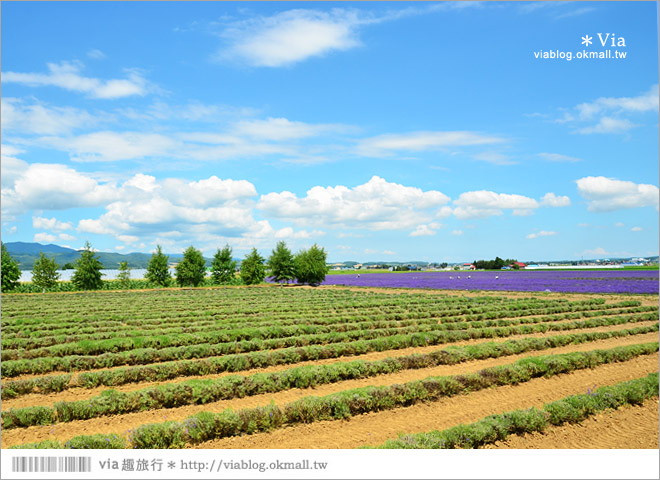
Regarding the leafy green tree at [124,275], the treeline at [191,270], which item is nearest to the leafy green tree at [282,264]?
the treeline at [191,270]

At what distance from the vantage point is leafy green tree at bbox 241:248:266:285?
235ft

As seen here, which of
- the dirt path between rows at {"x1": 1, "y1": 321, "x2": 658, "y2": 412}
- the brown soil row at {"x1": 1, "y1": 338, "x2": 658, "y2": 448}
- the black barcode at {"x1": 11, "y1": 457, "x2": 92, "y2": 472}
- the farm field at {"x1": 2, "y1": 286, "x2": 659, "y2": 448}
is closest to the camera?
the black barcode at {"x1": 11, "y1": 457, "x2": 92, "y2": 472}

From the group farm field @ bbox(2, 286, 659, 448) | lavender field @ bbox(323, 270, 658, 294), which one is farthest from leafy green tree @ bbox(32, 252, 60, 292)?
lavender field @ bbox(323, 270, 658, 294)

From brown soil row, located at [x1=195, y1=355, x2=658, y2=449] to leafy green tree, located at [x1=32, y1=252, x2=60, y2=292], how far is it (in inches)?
2603

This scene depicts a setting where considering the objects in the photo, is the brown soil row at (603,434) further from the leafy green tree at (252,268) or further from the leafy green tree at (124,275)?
the leafy green tree at (124,275)

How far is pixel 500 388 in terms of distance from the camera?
1207 cm

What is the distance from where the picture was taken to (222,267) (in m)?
73.4

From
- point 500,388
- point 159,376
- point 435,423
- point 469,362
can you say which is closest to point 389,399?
point 435,423

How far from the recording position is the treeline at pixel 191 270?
61.3 metres

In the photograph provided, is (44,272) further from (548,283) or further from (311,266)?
(548,283)

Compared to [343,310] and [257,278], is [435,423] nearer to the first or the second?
[343,310]

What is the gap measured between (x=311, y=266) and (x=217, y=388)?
62505 mm

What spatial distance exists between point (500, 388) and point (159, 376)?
10529 mm

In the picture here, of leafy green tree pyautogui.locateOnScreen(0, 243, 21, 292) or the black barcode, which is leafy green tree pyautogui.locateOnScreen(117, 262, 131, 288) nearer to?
leafy green tree pyautogui.locateOnScreen(0, 243, 21, 292)
